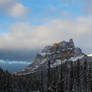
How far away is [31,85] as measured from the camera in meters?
157

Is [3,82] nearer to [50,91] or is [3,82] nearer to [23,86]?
[23,86]

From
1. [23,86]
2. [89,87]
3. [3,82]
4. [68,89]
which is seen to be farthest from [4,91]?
[89,87]

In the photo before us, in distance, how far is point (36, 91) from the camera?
152000 mm

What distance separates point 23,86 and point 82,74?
176 ft

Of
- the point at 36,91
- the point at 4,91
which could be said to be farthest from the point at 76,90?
the point at 36,91

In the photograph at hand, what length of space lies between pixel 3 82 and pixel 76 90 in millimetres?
58442

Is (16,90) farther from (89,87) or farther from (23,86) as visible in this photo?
(89,87)

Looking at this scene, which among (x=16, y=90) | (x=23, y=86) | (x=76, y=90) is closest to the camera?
(x=76, y=90)

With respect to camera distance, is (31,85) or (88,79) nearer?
(88,79)

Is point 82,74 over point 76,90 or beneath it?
over

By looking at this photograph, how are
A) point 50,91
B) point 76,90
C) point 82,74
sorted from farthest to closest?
1. point 82,74
2. point 76,90
3. point 50,91

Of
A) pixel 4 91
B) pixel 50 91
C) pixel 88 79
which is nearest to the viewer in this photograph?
pixel 50 91

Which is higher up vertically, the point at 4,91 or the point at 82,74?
the point at 82,74

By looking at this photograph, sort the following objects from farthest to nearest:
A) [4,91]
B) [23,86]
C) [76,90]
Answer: [23,86], [4,91], [76,90]
